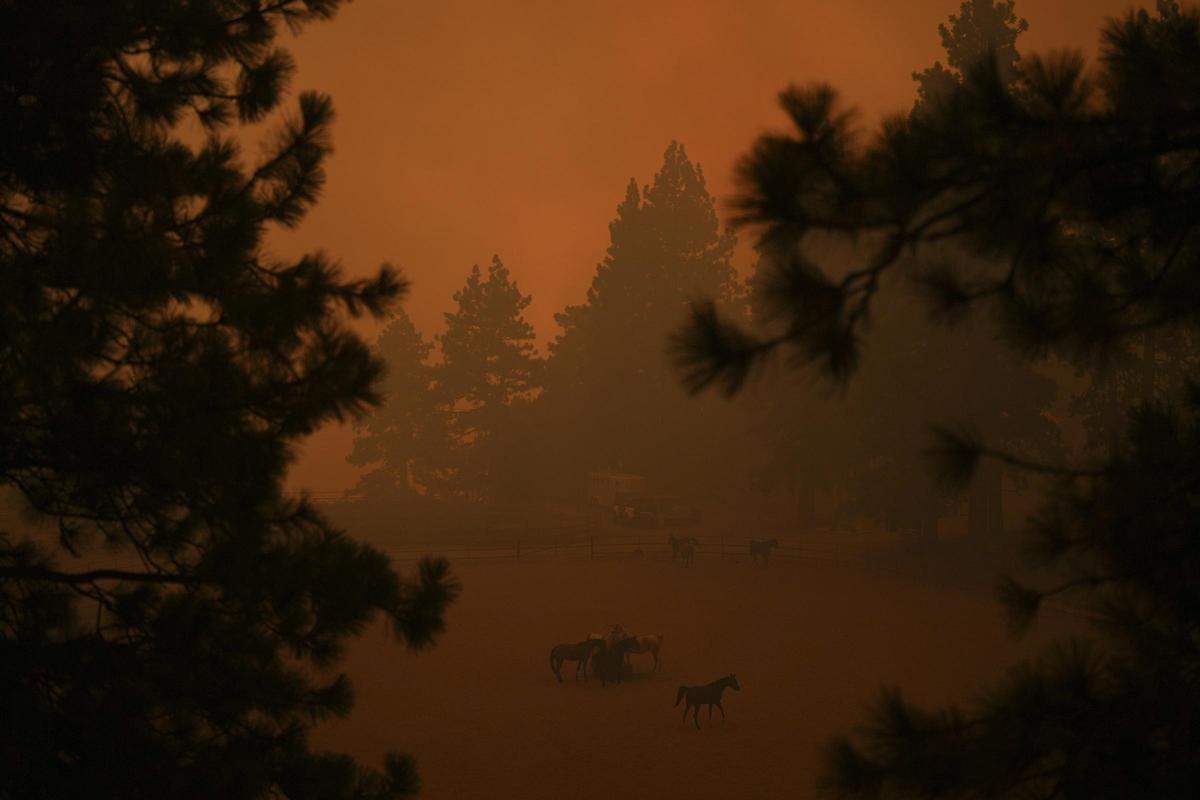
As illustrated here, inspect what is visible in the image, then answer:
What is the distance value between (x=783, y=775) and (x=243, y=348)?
8.02 m

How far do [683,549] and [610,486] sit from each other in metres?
10.3

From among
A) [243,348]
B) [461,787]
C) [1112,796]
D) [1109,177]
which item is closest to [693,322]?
[1109,177]

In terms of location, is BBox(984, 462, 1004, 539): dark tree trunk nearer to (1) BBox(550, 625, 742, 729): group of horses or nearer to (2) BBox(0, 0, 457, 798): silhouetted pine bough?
(1) BBox(550, 625, 742, 729): group of horses

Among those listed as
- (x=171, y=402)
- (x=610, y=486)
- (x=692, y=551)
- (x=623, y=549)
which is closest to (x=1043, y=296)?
(x=171, y=402)

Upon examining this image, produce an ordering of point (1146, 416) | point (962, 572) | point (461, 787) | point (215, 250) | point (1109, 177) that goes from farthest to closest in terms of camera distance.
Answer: point (962, 572) → point (461, 787) → point (215, 250) → point (1146, 416) → point (1109, 177)

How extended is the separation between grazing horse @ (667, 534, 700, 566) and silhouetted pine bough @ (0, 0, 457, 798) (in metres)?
19.5

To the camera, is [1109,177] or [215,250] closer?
[1109,177]

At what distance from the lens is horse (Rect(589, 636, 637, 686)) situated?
14156mm

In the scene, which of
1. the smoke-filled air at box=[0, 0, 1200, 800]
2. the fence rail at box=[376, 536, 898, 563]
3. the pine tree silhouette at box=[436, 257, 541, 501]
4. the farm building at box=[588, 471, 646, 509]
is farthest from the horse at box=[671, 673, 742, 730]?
the pine tree silhouette at box=[436, 257, 541, 501]

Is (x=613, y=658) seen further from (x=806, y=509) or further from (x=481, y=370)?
(x=481, y=370)

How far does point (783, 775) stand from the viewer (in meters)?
10.1

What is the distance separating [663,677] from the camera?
46.8 ft

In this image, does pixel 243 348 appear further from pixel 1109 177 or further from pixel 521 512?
pixel 521 512

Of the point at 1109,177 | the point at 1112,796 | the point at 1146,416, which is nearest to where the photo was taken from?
the point at 1112,796
